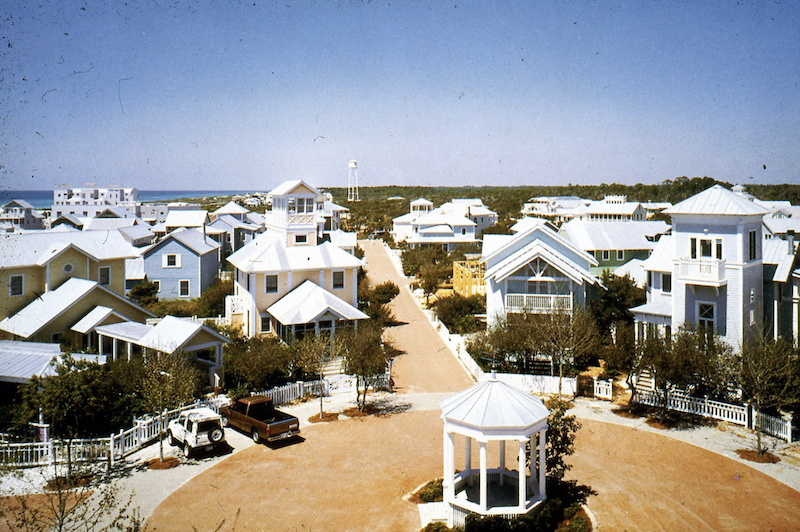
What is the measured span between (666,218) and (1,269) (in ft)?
316

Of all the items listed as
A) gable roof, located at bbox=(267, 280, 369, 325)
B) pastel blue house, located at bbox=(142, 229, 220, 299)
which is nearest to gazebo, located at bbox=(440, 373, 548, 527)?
gable roof, located at bbox=(267, 280, 369, 325)

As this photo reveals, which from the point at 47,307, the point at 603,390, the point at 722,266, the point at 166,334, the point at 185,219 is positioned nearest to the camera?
the point at 722,266

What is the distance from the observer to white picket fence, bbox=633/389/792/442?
21.5m

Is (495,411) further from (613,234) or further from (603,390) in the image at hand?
(613,234)

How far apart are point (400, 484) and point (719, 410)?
13628mm

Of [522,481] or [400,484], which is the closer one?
[522,481]

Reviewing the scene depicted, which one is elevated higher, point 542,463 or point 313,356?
point 313,356

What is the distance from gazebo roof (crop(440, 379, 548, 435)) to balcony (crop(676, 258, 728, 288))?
548 inches

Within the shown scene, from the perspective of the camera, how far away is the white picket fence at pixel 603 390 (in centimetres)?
2677

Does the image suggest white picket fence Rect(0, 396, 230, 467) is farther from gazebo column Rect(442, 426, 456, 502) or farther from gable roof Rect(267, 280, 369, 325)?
gable roof Rect(267, 280, 369, 325)

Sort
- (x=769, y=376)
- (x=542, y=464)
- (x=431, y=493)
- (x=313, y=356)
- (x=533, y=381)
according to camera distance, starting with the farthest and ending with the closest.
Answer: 1. (x=533, y=381)
2. (x=313, y=356)
3. (x=769, y=376)
4. (x=431, y=493)
5. (x=542, y=464)

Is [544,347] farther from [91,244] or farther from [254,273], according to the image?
[91,244]

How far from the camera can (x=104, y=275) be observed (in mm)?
34500

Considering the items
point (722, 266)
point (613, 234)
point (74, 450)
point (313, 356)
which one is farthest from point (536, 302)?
point (74, 450)
